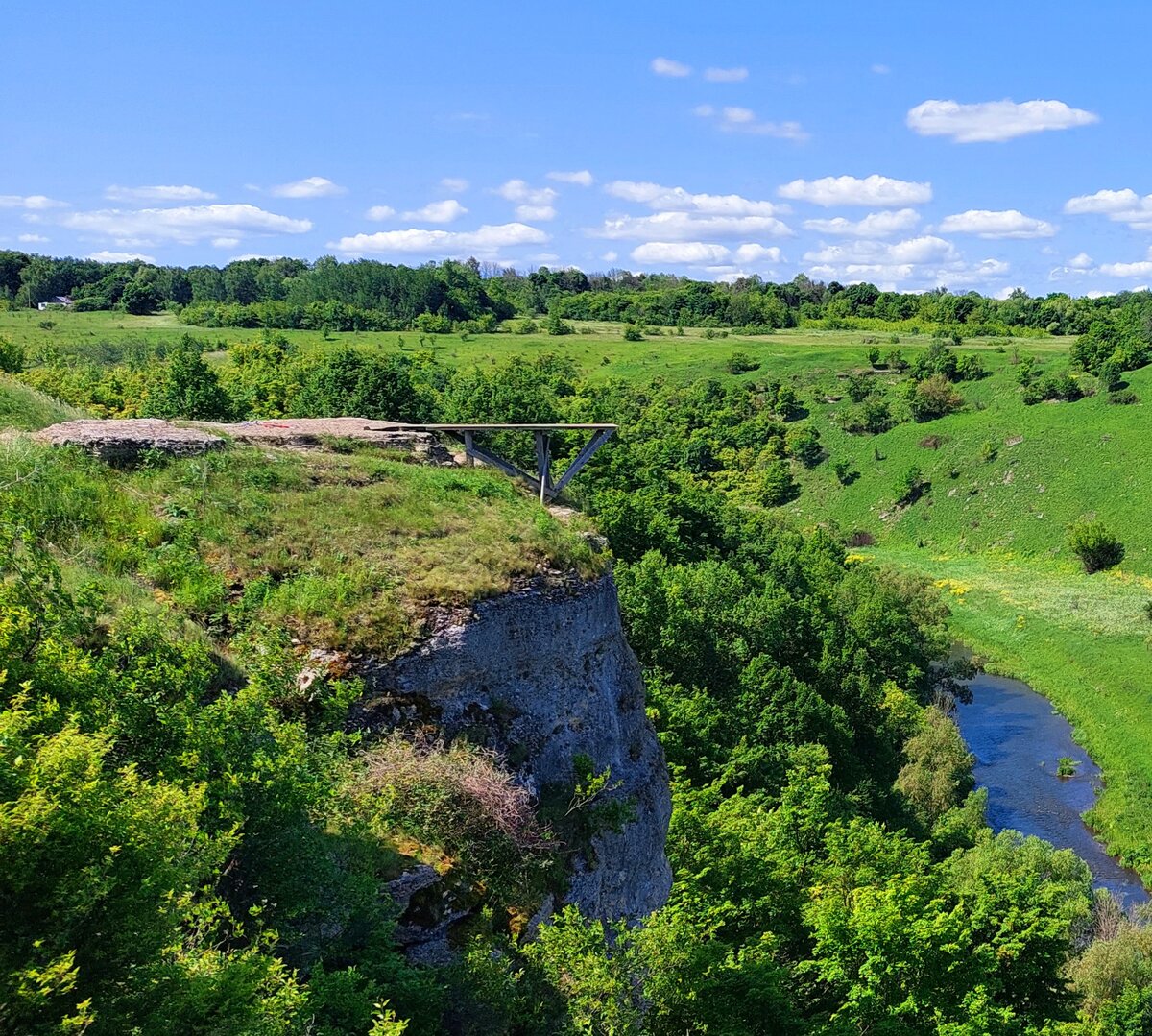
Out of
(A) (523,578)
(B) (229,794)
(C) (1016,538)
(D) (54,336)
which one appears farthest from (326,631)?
(D) (54,336)

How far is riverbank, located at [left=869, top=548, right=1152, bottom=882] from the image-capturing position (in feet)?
131

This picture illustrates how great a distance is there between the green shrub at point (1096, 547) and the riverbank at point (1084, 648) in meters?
1.55

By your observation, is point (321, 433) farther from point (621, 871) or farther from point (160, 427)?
point (621, 871)

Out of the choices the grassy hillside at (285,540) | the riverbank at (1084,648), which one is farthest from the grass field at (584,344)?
the grassy hillside at (285,540)

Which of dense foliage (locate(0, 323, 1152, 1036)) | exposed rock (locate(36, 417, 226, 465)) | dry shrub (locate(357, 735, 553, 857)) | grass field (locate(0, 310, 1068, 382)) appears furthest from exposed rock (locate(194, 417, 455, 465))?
grass field (locate(0, 310, 1068, 382))

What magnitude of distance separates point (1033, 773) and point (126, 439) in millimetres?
43231

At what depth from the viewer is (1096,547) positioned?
70438mm

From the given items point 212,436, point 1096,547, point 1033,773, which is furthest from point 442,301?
point 212,436

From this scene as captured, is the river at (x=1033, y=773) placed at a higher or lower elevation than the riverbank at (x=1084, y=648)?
lower

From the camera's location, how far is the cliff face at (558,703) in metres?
14.7

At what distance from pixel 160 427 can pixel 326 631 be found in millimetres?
7237

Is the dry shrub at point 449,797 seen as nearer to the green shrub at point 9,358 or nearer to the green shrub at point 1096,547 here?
the green shrub at point 9,358

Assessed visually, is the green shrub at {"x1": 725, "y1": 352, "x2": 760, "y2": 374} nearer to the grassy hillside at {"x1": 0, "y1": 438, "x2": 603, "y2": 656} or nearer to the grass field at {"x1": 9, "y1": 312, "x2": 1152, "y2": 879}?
the grass field at {"x1": 9, "y1": 312, "x2": 1152, "y2": 879}

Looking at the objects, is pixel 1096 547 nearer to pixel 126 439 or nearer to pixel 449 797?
pixel 449 797
